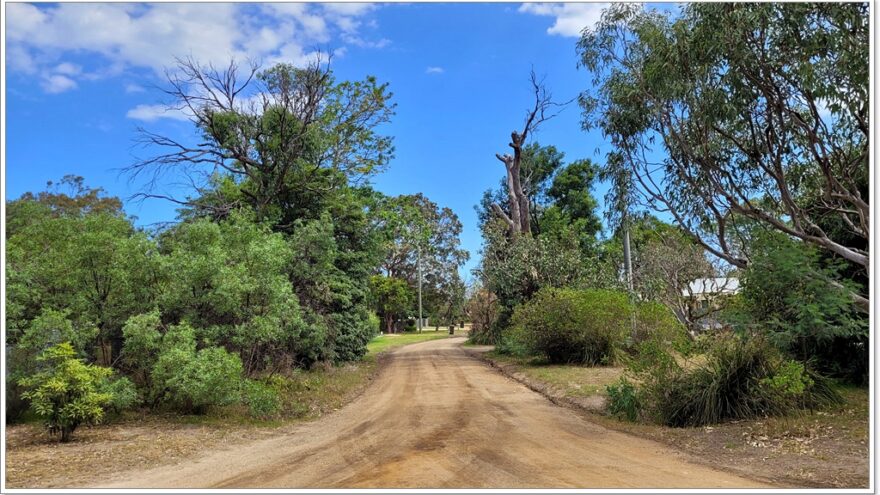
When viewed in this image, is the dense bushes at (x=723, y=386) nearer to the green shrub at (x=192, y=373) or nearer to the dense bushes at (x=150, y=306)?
the green shrub at (x=192, y=373)

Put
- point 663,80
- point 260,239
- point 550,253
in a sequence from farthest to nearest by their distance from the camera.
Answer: point 550,253, point 260,239, point 663,80

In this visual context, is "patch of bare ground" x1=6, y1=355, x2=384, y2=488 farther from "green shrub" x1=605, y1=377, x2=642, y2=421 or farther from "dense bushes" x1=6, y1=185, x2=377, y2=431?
"green shrub" x1=605, y1=377, x2=642, y2=421

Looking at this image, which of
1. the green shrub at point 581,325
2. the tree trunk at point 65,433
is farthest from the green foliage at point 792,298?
the tree trunk at point 65,433

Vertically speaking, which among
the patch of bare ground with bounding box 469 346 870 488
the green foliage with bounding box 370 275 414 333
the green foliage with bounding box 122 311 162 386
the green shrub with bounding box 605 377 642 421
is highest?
the green foliage with bounding box 370 275 414 333

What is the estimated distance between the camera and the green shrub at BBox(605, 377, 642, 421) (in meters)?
10.9

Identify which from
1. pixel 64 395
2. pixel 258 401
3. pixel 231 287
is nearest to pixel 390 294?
pixel 258 401

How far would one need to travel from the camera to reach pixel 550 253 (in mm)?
25594

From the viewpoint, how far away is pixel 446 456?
301 inches

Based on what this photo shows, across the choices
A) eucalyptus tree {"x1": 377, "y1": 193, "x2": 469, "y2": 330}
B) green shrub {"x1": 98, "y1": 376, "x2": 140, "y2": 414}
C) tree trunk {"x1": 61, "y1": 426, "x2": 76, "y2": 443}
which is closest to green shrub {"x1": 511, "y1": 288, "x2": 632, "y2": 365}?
green shrub {"x1": 98, "y1": 376, "x2": 140, "y2": 414}

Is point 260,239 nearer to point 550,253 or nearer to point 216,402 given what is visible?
point 216,402

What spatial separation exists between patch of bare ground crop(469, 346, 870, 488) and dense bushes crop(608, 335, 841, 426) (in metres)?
0.30

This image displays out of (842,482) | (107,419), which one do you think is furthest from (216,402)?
(842,482)

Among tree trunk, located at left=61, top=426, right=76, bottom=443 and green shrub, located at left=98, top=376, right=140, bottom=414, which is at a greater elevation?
green shrub, located at left=98, top=376, right=140, bottom=414

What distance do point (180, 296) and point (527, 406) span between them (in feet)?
23.9
